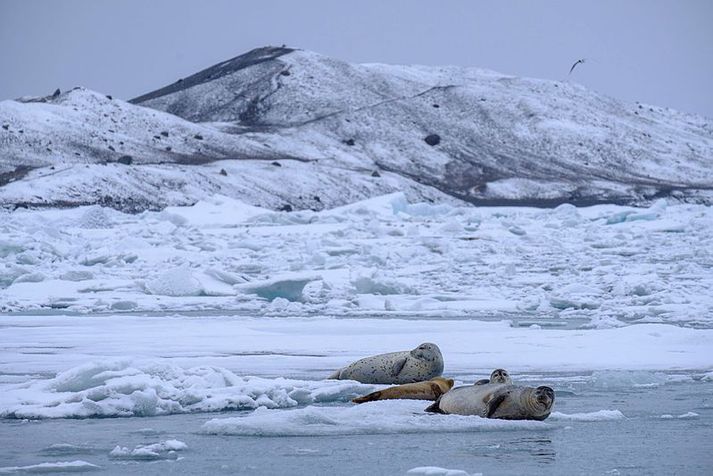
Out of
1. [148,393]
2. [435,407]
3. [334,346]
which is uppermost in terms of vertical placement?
[334,346]

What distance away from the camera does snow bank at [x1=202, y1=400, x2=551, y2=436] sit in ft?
19.6

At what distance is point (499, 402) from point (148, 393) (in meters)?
1.90

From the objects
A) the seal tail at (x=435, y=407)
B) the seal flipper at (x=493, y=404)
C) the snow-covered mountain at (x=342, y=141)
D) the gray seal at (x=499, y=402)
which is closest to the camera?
the gray seal at (x=499, y=402)

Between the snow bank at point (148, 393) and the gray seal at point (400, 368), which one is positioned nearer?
the snow bank at point (148, 393)

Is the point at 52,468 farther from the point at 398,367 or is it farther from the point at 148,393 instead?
the point at 398,367

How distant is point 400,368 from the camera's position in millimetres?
8148

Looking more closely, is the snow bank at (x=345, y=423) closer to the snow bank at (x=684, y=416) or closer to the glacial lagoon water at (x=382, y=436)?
the glacial lagoon water at (x=382, y=436)

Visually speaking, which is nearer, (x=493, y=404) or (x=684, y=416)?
(x=493, y=404)

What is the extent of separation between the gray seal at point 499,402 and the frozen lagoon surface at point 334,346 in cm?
13

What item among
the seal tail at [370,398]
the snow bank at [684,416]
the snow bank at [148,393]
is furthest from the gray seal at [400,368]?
the snow bank at [684,416]

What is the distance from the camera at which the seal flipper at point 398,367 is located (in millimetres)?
8133

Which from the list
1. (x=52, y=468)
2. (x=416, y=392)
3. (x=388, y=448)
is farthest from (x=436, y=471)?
(x=416, y=392)

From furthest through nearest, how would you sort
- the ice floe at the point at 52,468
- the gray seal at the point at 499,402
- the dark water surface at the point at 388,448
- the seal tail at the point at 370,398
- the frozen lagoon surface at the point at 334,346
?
the seal tail at the point at 370,398
the gray seal at the point at 499,402
the frozen lagoon surface at the point at 334,346
the dark water surface at the point at 388,448
the ice floe at the point at 52,468

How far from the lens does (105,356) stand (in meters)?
9.45
